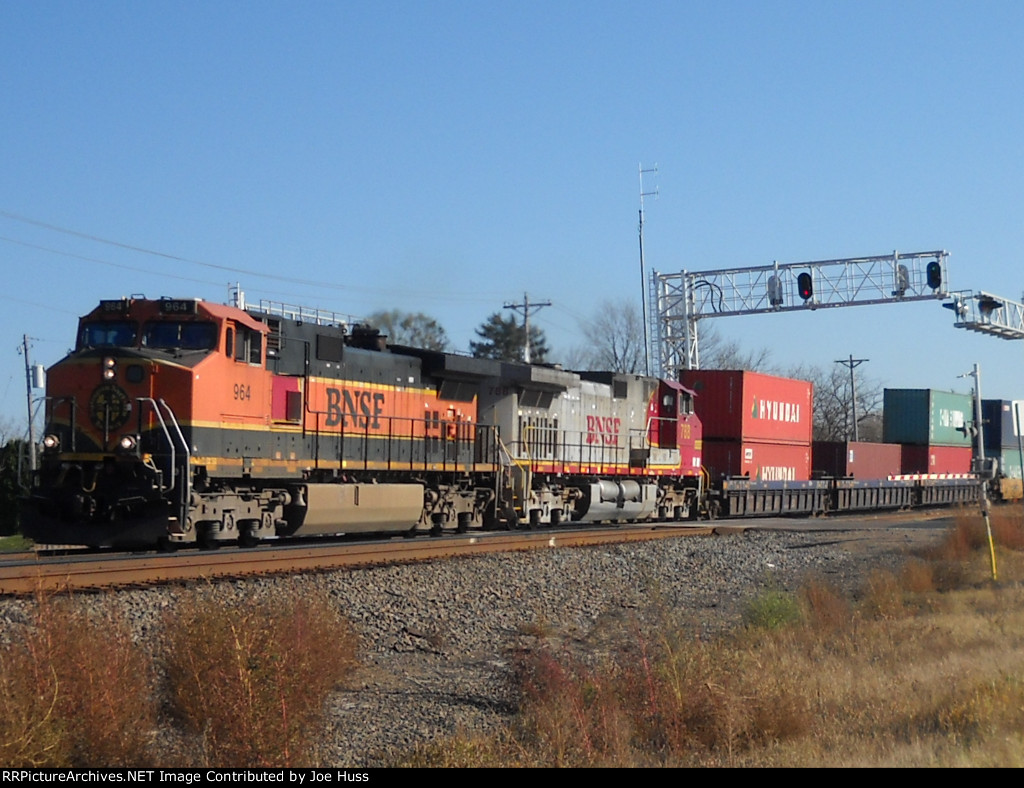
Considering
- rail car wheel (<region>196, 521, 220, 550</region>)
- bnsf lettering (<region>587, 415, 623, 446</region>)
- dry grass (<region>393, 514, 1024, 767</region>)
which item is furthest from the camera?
bnsf lettering (<region>587, 415, 623, 446</region>)

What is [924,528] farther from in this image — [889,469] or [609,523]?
[889,469]

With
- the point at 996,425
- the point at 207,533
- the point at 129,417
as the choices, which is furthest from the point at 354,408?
the point at 996,425

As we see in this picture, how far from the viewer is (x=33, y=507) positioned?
1588 centimetres

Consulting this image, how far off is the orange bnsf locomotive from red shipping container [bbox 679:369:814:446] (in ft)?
20.2

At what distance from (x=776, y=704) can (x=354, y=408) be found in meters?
12.6

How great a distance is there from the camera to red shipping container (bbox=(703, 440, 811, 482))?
32562mm

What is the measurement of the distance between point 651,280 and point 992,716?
32.4 m

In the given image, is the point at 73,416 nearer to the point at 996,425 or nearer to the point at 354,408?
the point at 354,408

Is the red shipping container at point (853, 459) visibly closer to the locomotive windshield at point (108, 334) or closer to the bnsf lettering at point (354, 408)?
the bnsf lettering at point (354, 408)

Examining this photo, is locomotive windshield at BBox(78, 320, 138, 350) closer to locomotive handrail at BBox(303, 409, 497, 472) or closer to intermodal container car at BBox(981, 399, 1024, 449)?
locomotive handrail at BBox(303, 409, 497, 472)

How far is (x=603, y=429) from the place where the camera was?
28.0m

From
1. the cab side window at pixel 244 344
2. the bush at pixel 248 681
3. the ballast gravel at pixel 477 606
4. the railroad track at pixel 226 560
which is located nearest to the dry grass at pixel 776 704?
the ballast gravel at pixel 477 606

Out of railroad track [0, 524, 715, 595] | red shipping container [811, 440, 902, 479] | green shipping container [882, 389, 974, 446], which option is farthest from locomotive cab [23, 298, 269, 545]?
green shipping container [882, 389, 974, 446]

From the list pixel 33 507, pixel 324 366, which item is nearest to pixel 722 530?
pixel 324 366
